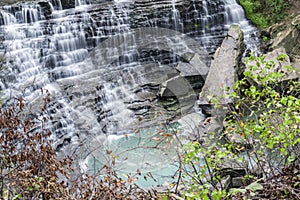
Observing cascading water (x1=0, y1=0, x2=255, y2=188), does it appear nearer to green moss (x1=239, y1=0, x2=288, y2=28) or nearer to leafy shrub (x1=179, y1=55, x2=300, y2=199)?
green moss (x1=239, y1=0, x2=288, y2=28)

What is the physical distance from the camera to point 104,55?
9.28m

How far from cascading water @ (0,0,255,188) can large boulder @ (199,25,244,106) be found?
2.37 feet

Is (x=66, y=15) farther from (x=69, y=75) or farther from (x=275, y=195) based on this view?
(x=275, y=195)

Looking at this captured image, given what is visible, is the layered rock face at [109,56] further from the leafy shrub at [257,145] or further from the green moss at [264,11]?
the leafy shrub at [257,145]

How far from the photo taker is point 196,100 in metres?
8.20

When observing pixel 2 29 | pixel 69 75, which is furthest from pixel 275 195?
pixel 2 29

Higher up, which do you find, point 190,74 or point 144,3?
point 144,3

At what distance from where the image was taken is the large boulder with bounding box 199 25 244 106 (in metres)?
7.71

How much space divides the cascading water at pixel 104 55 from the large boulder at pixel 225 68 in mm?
723

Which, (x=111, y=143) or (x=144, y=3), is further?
(x=144, y=3)

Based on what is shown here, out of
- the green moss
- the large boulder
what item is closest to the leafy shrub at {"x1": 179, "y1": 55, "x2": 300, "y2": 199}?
the large boulder

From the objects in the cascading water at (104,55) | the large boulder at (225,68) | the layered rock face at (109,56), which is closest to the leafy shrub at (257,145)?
the cascading water at (104,55)

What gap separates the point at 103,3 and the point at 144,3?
3.86ft

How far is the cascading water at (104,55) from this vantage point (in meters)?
7.43
